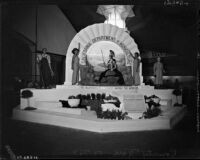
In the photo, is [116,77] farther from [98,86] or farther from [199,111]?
[199,111]

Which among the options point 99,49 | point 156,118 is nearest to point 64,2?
point 99,49

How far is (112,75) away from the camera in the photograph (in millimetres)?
2846

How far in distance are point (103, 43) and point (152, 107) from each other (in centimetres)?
79

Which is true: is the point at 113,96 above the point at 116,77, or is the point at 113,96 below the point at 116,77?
below

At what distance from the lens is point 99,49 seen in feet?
9.33

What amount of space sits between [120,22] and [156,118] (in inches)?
38.9

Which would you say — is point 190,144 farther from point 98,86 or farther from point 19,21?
point 19,21

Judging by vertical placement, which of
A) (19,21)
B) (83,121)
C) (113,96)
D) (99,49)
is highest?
(19,21)

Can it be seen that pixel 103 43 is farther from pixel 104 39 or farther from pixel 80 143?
pixel 80 143

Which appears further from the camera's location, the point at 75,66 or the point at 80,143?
Result: the point at 75,66

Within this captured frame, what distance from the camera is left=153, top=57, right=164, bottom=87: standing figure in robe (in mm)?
2824

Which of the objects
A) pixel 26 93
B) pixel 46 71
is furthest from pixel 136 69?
pixel 26 93

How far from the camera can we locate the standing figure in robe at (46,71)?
2785 millimetres

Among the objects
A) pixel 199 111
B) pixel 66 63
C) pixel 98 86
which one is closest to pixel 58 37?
pixel 66 63
